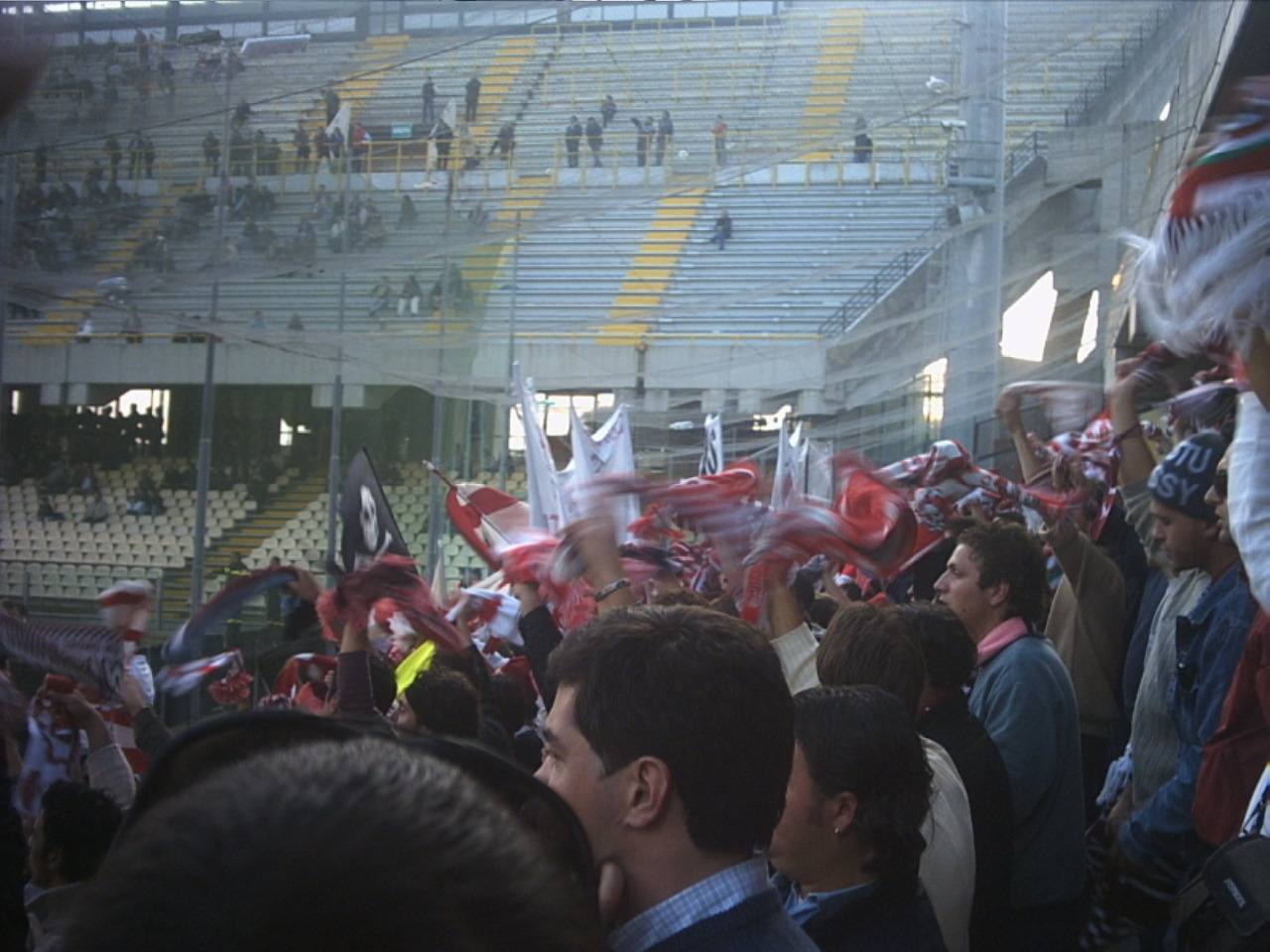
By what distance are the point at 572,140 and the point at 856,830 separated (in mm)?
7682

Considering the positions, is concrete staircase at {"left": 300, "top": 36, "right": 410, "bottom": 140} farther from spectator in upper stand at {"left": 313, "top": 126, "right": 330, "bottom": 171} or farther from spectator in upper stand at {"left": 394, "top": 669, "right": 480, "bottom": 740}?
spectator in upper stand at {"left": 394, "top": 669, "right": 480, "bottom": 740}

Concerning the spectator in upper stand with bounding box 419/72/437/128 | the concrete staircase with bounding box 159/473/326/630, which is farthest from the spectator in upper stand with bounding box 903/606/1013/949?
the concrete staircase with bounding box 159/473/326/630

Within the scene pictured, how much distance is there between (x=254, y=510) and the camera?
15391 millimetres

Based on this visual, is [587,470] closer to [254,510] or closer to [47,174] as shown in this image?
[47,174]

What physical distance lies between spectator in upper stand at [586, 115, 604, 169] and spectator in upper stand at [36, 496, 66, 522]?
6.01m

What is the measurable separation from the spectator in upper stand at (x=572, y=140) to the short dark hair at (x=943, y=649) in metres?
6.77

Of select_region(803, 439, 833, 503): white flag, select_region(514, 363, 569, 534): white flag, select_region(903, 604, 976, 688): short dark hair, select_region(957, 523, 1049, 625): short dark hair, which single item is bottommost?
select_region(903, 604, 976, 688): short dark hair

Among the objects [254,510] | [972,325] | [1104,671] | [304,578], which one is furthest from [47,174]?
[254,510]

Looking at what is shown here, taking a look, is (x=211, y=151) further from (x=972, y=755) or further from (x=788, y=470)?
(x=972, y=755)

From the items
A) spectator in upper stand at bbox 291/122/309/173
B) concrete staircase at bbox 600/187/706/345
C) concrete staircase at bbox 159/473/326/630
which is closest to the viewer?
spectator in upper stand at bbox 291/122/309/173

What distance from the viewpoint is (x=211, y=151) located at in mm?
7723

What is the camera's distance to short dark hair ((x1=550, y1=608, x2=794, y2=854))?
1.49 metres

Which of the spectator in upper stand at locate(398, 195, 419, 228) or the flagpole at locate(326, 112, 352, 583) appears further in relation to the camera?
the spectator in upper stand at locate(398, 195, 419, 228)

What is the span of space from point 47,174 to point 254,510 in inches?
348
